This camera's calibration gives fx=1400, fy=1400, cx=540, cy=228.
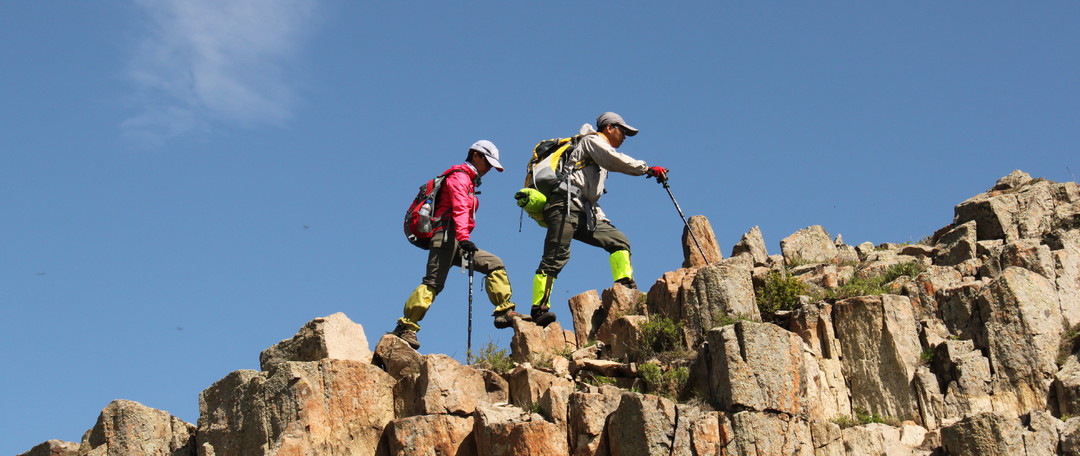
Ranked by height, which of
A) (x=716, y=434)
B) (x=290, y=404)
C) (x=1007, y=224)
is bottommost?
(x=716, y=434)

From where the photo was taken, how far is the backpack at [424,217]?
2239 cm

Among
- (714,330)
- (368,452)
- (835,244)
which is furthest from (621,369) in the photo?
(835,244)

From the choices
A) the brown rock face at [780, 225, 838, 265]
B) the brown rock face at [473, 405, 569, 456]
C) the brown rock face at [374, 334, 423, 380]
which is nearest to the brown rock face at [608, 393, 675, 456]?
the brown rock face at [473, 405, 569, 456]

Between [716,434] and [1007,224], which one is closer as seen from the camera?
[716,434]

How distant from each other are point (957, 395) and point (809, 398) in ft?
7.35

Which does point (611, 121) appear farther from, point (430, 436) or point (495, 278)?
point (430, 436)

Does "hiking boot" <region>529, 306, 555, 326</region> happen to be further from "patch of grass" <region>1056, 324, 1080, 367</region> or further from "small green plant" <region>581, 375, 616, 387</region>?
"patch of grass" <region>1056, 324, 1080, 367</region>

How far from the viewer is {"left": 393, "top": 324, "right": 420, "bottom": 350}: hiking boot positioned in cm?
2114

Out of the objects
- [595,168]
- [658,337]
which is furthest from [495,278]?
[658,337]

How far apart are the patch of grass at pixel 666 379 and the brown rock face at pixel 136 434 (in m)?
6.86

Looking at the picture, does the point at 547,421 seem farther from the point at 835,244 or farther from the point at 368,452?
the point at 835,244

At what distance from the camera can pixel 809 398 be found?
1869 centimetres

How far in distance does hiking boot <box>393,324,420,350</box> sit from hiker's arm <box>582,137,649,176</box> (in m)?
4.33

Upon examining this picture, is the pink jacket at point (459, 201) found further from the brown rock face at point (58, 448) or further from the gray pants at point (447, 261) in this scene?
the brown rock face at point (58, 448)
